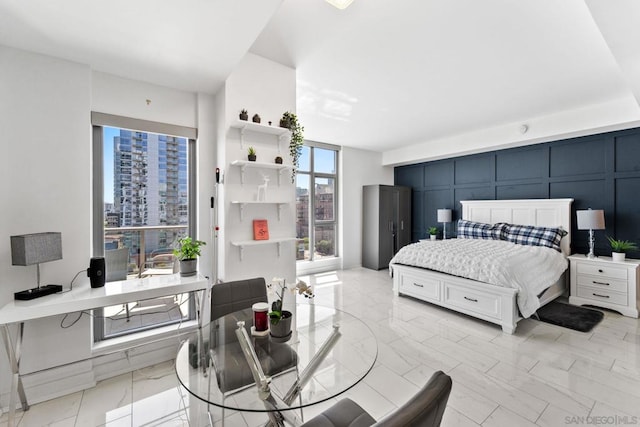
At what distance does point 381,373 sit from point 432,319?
4.74 feet

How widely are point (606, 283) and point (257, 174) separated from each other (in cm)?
475

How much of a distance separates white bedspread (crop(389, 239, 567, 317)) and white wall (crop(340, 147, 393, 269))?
6.48 feet

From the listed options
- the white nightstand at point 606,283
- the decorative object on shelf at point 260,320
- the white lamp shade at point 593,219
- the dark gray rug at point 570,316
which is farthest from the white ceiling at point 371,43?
the dark gray rug at point 570,316

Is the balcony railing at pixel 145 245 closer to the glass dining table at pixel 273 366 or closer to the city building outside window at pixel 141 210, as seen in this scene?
the city building outside window at pixel 141 210

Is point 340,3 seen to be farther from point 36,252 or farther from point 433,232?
point 433,232

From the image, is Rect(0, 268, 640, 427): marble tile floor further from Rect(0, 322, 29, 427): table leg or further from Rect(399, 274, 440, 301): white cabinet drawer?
Rect(399, 274, 440, 301): white cabinet drawer

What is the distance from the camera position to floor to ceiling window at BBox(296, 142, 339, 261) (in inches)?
233

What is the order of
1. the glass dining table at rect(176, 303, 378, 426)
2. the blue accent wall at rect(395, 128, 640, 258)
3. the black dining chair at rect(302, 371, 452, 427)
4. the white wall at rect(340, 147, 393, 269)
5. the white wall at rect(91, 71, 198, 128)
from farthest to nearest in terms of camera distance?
1. the white wall at rect(340, 147, 393, 269)
2. the blue accent wall at rect(395, 128, 640, 258)
3. the white wall at rect(91, 71, 198, 128)
4. the glass dining table at rect(176, 303, 378, 426)
5. the black dining chair at rect(302, 371, 452, 427)

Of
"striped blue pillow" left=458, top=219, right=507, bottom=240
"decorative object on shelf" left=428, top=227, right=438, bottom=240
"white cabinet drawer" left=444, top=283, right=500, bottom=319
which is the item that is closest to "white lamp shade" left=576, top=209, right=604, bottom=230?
"striped blue pillow" left=458, top=219, right=507, bottom=240

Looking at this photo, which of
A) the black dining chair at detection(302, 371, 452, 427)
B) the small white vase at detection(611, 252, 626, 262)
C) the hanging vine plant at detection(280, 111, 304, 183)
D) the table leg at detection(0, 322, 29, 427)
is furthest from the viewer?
the small white vase at detection(611, 252, 626, 262)

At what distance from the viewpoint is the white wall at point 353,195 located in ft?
20.7

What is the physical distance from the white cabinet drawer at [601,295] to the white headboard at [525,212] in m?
0.63

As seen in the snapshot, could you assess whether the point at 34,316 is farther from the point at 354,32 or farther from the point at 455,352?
the point at 455,352

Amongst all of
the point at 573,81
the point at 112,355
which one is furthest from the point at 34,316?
the point at 573,81
